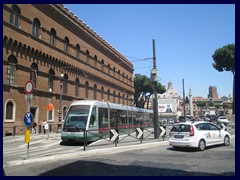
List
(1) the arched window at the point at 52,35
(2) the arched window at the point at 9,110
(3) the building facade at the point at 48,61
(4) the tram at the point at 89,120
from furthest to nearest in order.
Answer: (1) the arched window at the point at 52,35 < (3) the building facade at the point at 48,61 < (2) the arched window at the point at 9,110 < (4) the tram at the point at 89,120

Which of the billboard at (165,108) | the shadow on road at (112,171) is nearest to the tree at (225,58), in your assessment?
the billboard at (165,108)

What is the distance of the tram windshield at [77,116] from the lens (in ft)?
59.8

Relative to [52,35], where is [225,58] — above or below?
above

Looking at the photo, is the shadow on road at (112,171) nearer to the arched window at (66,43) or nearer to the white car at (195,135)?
the white car at (195,135)

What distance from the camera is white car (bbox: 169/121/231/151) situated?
13953 millimetres

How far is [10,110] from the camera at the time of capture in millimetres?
26156

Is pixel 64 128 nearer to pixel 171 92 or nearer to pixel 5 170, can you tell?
pixel 5 170

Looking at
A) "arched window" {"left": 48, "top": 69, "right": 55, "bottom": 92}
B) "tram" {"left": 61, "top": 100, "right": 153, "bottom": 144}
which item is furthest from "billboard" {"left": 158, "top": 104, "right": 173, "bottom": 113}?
"tram" {"left": 61, "top": 100, "right": 153, "bottom": 144}

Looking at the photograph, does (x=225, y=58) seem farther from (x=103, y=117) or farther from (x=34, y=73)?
(x=103, y=117)

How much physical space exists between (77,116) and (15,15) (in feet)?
46.9

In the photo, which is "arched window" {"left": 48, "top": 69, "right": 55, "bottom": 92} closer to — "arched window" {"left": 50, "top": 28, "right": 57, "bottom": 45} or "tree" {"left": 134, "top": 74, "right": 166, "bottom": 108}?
"arched window" {"left": 50, "top": 28, "right": 57, "bottom": 45}

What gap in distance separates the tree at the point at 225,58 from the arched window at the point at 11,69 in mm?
51821

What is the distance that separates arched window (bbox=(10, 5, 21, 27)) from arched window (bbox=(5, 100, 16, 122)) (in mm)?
7525

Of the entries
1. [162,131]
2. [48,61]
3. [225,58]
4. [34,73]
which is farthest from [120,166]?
[225,58]
